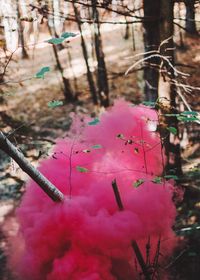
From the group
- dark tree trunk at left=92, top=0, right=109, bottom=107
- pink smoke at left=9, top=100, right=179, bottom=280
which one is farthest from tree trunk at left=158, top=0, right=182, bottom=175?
dark tree trunk at left=92, top=0, right=109, bottom=107

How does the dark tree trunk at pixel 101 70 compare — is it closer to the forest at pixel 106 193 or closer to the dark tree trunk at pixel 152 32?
the dark tree trunk at pixel 152 32

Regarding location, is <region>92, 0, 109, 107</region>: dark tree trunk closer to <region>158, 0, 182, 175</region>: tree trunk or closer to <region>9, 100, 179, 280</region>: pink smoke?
<region>158, 0, 182, 175</region>: tree trunk

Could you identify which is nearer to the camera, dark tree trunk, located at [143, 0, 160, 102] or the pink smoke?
the pink smoke

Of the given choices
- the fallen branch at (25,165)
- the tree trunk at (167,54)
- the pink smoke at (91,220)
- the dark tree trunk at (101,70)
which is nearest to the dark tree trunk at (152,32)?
the tree trunk at (167,54)

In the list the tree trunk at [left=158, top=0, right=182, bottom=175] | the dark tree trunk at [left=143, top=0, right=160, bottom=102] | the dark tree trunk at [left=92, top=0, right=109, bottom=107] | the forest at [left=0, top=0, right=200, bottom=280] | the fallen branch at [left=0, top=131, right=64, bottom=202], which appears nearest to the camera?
the fallen branch at [left=0, top=131, right=64, bottom=202]

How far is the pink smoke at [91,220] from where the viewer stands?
3885mm

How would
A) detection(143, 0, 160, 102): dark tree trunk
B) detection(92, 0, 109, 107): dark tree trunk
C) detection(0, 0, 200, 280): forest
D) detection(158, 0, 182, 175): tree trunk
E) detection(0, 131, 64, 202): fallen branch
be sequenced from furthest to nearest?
detection(92, 0, 109, 107): dark tree trunk
detection(143, 0, 160, 102): dark tree trunk
detection(158, 0, 182, 175): tree trunk
detection(0, 0, 200, 280): forest
detection(0, 131, 64, 202): fallen branch

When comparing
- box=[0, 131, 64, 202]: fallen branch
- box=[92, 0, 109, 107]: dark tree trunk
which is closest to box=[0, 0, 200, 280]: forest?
box=[0, 131, 64, 202]: fallen branch

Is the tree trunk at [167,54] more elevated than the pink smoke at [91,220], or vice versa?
the tree trunk at [167,54]

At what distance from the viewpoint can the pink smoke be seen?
388 cm

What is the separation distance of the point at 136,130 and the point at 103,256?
1878 mm

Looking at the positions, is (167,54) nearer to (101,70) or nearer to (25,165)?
(25,165)

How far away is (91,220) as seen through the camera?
153 inches

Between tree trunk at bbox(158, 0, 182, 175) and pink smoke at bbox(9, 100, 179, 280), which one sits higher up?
tree trunk at bbox(158, 0, 182, 175)
